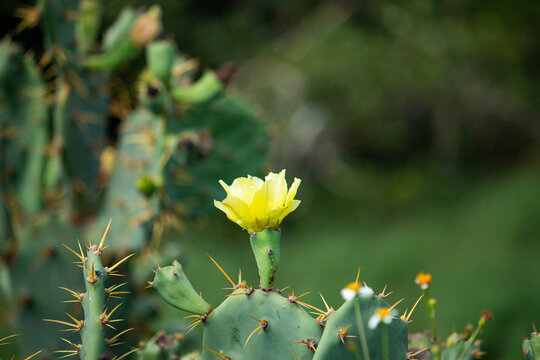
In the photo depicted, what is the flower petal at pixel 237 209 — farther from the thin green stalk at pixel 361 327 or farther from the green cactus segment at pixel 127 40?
the green cactus segment at pixel 127 40

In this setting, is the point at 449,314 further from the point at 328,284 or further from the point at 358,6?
the point at 358,6

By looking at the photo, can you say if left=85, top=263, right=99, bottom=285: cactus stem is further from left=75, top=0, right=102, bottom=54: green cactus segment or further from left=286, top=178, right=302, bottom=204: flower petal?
left=75, top=0, right=102, bottom=54: green cactus segment

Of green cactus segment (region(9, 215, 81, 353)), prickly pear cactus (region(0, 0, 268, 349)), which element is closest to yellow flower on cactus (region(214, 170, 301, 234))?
prickly pear cactus (region(0, 0, 268, 349))

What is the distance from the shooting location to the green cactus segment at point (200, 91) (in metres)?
2.37

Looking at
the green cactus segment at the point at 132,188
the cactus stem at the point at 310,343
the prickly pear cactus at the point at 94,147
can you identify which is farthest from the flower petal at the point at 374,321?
the green cactus segment at the point at 132,188

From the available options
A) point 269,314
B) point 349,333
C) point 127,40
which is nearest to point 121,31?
point 127,40

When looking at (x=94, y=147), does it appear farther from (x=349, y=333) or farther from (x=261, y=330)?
(x=349, y=333)

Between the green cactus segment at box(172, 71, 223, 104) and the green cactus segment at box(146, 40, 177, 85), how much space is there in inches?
2.6

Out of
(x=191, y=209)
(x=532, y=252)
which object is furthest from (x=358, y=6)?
(x=191, y=209)

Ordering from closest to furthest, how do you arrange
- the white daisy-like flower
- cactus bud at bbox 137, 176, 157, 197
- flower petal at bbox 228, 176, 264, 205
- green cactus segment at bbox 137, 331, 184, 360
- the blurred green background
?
the white daisy-like flower
flower petal at bbox 228, 176, 264, 205
green cactus segment at bbox 137, 331, 184, 360
cactus bud at bbox 137, 176, 157, 197
the blurred green background

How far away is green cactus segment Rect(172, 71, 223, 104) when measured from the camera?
2367 millimetres

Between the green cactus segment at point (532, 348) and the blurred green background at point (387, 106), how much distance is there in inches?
192

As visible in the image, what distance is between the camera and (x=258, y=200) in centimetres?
102

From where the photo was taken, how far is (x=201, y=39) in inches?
286
